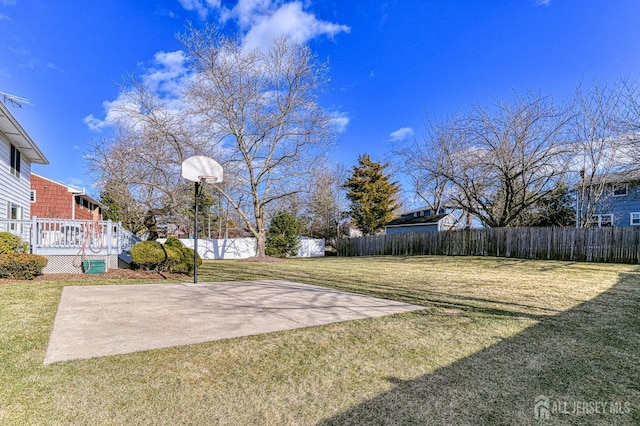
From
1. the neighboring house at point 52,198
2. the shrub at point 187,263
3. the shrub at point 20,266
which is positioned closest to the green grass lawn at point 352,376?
the shrub at point 20,266

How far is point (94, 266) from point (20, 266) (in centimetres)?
169

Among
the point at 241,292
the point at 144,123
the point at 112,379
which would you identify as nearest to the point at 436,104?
the point at 144,123

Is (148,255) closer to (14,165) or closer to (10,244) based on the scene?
(10,244)

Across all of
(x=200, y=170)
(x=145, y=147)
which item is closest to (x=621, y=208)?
(x=200, y=170)

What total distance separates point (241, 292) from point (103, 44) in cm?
1250

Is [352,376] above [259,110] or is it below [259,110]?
below

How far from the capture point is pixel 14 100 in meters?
9.97

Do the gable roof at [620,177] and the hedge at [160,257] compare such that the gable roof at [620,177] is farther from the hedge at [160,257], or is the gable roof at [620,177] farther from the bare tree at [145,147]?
the bare tree at [145,147]

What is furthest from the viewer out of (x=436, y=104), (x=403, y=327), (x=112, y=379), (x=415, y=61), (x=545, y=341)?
(x=436, y=104)

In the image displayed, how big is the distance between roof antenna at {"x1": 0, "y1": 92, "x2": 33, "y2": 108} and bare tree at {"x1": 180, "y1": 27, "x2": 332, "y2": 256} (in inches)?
269

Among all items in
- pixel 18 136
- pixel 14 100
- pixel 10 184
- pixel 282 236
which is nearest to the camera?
pixel 14 100

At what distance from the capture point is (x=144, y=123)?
52.0ft

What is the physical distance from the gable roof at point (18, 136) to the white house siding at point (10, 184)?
0.22 metres

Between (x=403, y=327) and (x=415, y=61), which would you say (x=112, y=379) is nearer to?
(x=403, y=327)
